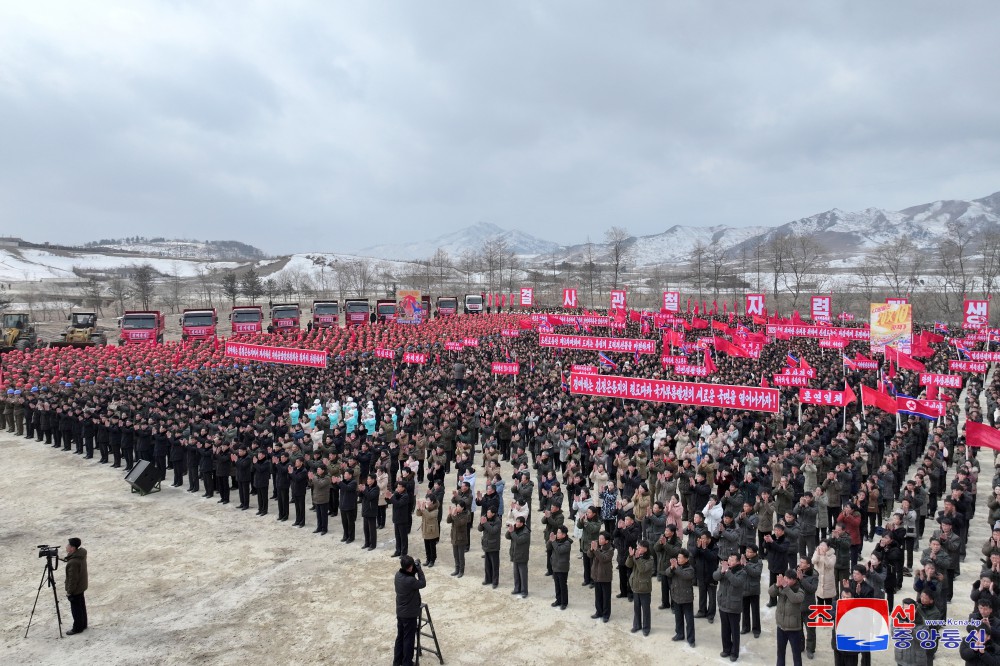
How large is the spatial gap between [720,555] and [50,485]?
50.0ft

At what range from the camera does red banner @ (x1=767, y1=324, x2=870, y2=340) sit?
28306mm

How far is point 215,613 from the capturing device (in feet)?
31.2

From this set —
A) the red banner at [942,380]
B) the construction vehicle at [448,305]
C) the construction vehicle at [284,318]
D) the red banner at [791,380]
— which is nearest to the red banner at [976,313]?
the red banner at [942,380]

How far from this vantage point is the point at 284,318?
4006 cm

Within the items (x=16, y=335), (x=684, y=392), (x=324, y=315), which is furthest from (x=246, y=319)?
(x=684, y=392)

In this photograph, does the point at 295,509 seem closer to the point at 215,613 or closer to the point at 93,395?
the point at 215,613

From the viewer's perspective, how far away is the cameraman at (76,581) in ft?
28.5

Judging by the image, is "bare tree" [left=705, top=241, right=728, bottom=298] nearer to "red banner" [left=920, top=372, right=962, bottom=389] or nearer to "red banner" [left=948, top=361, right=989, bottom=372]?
"red banner" [left=948, top=361, right=989, bottom=372]

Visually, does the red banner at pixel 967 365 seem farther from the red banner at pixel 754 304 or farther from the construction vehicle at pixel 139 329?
the construction vehicle at pixel 139 329

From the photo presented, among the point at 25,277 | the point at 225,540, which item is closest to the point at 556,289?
the point at 225,540

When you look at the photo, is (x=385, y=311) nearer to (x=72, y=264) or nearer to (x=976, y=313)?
(x=976, y=313)

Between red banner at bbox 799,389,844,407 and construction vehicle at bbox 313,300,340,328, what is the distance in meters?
30.2

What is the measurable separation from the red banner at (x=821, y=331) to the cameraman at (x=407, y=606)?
24.0 metres

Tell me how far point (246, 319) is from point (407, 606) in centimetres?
3481
